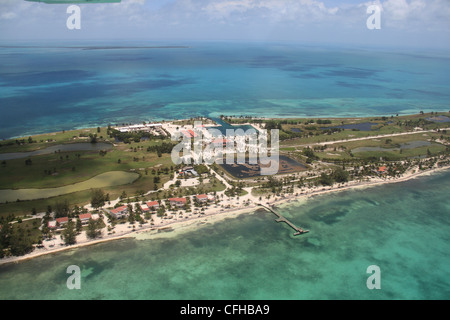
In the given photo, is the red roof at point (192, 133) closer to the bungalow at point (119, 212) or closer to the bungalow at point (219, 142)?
the bungalow at point (219, 142)

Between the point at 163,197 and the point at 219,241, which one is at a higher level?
the point at 163,197

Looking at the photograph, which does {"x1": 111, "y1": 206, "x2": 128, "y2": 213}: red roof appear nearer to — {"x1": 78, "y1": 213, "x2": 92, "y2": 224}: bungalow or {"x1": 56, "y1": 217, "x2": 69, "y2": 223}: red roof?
{"x1": 78, "y1": 213, "x2": 92, "y2": 224}: bungalow

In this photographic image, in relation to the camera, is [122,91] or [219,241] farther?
[122,91]

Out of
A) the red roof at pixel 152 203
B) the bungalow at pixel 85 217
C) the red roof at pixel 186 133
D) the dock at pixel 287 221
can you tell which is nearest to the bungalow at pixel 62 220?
the bungalow at pixel 85 217

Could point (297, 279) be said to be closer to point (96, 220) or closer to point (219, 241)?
point (219, 241)

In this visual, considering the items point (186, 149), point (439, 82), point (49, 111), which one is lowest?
point (186, 149)
